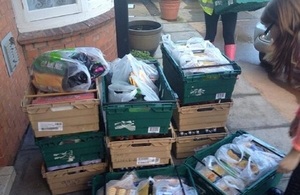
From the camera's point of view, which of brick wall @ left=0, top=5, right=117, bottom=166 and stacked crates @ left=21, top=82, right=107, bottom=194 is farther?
brick wall @ left=0, top=5, right=117, bottom=166

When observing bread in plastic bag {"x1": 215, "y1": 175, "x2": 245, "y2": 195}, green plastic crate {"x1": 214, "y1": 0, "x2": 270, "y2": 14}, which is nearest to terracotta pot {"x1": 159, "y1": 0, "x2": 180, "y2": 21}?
green plastic crate {"x1": 214, "y1": 0, "x2": 270, "y2": 14}

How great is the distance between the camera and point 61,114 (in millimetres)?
2033

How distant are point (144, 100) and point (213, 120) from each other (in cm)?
78

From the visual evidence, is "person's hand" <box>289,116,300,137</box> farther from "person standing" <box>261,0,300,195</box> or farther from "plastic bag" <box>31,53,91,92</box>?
"plastic bag" <box>31,53,91,92</box>

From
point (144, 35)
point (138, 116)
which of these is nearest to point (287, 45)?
point (138, 116)

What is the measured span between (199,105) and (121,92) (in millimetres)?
698

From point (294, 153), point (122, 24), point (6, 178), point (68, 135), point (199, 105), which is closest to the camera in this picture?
point (294, 153)

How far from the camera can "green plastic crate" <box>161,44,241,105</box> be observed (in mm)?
2367

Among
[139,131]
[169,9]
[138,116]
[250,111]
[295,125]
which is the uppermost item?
[295,125]

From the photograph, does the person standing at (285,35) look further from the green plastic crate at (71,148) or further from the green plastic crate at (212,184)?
the green plastic crate at (71,148)

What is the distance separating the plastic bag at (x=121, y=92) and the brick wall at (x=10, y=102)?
95cm

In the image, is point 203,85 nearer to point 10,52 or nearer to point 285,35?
point 285,35

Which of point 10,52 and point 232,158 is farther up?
point 10,52

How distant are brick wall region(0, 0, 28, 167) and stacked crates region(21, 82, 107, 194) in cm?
47
